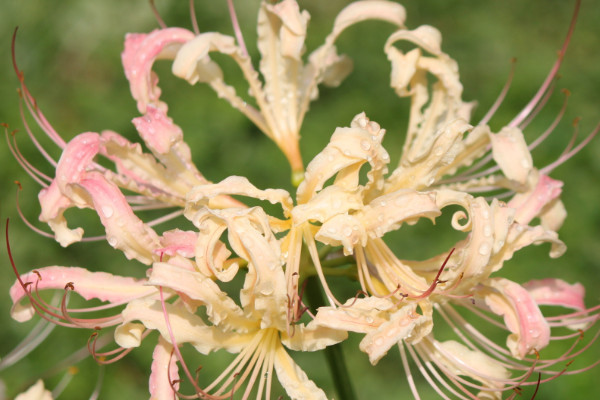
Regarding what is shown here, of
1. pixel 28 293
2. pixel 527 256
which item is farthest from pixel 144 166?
pixel 527 256

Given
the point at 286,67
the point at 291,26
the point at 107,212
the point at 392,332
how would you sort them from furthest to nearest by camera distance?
the point at 286,67 < the point at 291,26 < the point at 107,212 < the point at 392,332

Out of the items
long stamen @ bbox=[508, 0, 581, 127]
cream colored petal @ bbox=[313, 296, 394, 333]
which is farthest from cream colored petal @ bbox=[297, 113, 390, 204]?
long stamen @ bbox=[508, 0, 581, 127]

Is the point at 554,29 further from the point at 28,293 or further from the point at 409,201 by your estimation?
the point at 28,293

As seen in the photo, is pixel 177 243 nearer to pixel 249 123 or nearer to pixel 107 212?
pixel 107 212

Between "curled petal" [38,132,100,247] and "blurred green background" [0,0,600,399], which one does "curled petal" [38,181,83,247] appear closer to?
"curled petal" [38,132,100,247]

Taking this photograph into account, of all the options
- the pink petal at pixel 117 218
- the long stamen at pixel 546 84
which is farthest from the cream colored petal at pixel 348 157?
the long stamen at pixel 546 84

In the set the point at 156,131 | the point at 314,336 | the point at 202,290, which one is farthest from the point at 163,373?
the point at 156,131
